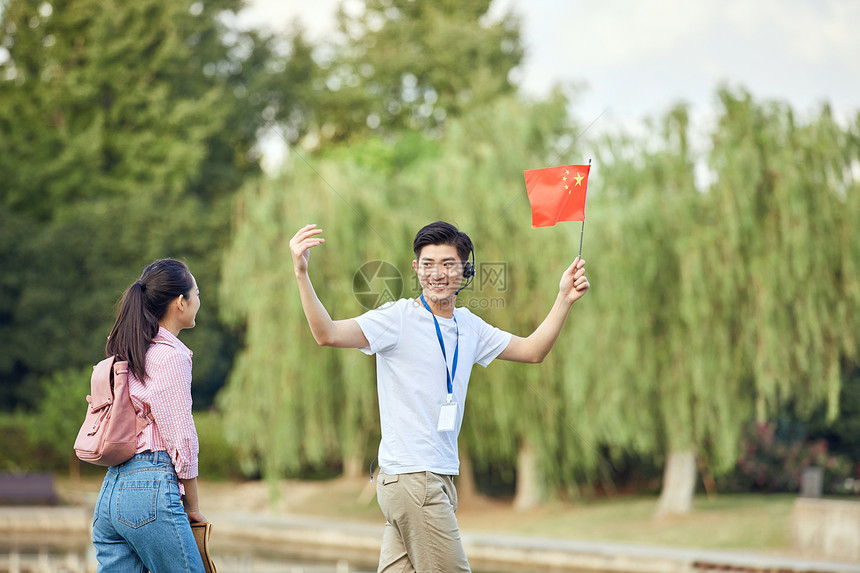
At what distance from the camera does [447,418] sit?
315 centimetres

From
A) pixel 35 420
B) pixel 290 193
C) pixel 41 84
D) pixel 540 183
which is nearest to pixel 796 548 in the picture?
pixel 290 193

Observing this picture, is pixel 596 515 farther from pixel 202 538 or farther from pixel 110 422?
pixel 110 422

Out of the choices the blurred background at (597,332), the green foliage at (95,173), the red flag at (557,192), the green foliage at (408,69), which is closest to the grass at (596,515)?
the blurred background at (597,332)

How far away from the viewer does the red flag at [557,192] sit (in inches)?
144

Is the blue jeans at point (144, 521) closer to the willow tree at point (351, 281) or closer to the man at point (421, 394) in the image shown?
the man at point (421, 394)

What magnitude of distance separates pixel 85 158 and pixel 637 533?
17.7 metres

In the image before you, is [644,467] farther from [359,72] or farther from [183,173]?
[359,72]

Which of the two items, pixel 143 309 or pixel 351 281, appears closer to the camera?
pixel 143 309

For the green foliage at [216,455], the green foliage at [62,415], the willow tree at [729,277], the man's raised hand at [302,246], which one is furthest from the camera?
the green foliage at [216,455]

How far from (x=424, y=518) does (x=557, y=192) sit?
4.23 ft

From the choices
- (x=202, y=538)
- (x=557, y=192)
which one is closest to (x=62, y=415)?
(x=202, y=538)

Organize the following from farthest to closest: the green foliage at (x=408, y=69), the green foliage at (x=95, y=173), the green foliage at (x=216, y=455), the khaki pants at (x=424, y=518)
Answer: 1. the green foliage at (x=408, y=69)
2. the green foliage at (x=95, y=173)
3. the green foliage at (x=216, y=455)
4. the khaki pants at (x=424, y=518)

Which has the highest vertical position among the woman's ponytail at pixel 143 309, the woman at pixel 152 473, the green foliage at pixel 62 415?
the woman's ponytail at pixel 143 309

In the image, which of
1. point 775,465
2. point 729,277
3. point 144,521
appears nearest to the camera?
point 144,521
